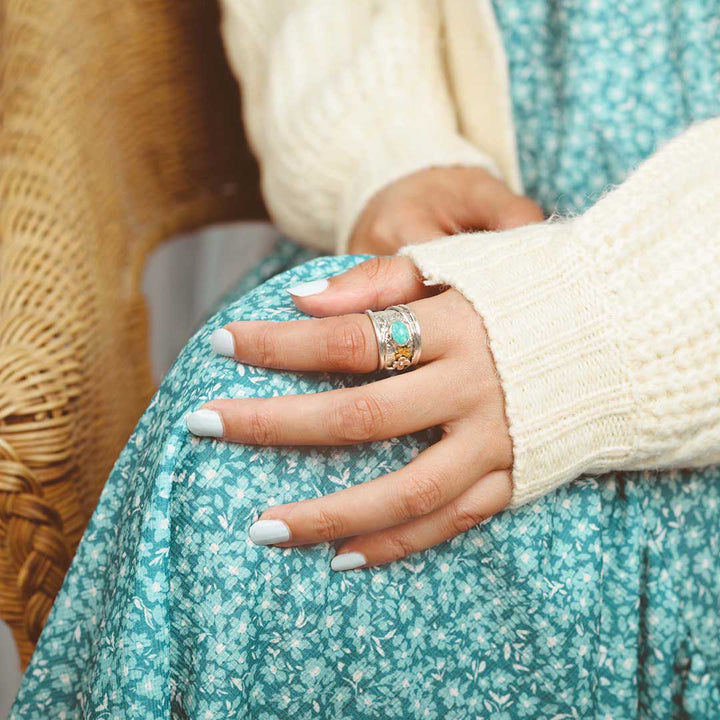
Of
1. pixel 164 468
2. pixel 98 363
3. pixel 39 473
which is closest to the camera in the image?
pixel 164 468

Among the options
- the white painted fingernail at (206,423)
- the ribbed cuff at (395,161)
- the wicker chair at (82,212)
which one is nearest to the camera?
the white painted fingernail at (206,423)

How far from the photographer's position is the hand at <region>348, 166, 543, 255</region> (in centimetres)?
67

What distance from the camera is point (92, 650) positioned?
520 millimetres

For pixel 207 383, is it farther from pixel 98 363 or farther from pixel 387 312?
pixel 98 363

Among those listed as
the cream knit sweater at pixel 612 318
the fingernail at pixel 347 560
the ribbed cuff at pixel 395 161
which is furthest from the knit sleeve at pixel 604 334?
the ribbed cuff at pixel 395 161

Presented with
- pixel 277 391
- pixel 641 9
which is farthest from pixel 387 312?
pixel 641 9

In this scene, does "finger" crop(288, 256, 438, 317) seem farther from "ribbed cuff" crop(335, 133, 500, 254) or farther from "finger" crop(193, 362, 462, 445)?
"ribbed cuff" crop(335, 133, 500, 254)

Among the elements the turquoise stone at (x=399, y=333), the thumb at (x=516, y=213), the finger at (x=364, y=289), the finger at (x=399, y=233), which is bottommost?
the finger at (x=399, y=233)

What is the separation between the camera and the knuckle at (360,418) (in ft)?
1.53

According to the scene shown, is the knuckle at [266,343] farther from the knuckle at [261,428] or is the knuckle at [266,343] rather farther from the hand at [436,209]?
the hand at [436,209]

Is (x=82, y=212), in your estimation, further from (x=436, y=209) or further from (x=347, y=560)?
(x=347, y=560)

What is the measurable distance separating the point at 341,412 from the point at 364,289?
10 cm

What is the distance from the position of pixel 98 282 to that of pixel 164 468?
354mm

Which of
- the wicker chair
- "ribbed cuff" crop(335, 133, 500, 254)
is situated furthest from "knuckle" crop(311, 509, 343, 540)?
"ribbed cuff" crop(335, 133, 500, 254)
